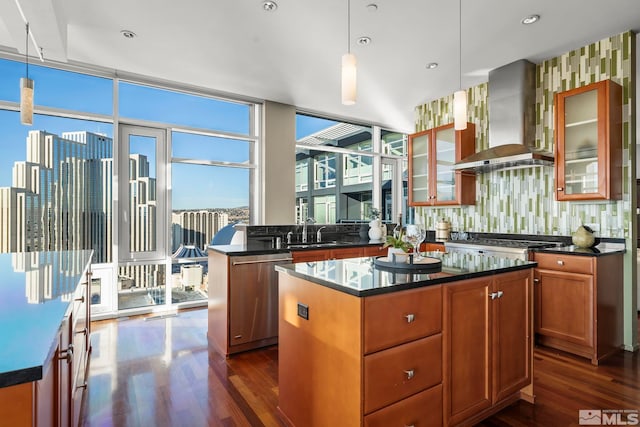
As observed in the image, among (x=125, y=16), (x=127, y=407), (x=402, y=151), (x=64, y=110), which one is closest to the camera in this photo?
(x=127, y=407)

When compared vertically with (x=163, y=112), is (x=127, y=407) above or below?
below

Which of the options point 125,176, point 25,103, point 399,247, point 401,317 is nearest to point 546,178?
point 399,247

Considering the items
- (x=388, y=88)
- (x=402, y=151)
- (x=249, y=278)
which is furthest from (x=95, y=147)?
(x=402, y=151)

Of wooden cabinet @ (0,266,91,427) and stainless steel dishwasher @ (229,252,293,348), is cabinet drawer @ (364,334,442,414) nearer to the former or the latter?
wooden cabinet @ (0,266,91,427)

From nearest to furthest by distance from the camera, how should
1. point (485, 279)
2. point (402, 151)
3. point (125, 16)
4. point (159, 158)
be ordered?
point (485, 279)
point (125, 16)
point (159, 158)
point (402, 151)

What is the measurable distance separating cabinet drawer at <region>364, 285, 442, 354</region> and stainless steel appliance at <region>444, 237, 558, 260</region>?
2.01m

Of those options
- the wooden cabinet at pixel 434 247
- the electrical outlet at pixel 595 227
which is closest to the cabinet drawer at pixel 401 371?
the electrical outlet at pixel 595 227

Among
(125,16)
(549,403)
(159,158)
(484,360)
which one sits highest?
(125,16)

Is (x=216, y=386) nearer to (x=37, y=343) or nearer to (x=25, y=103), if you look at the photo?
(x=37, y=343)

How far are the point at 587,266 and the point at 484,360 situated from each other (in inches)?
64.8

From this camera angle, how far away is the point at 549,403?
222 centimetres

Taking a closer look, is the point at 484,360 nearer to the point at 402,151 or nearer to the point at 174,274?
the point at 174,274

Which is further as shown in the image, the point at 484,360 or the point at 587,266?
the point at 587,266

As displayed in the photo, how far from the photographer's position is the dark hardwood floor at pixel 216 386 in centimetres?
208
